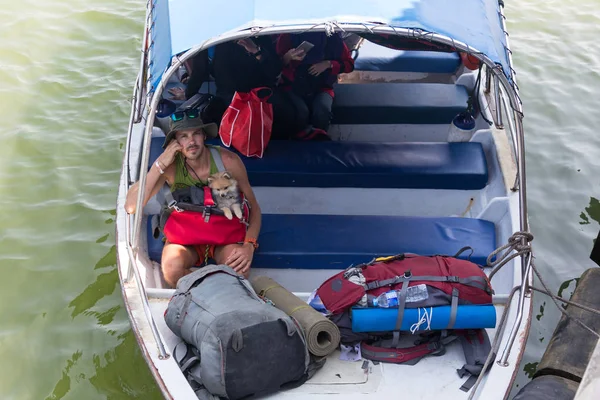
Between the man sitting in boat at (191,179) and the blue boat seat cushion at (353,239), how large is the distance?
19cm

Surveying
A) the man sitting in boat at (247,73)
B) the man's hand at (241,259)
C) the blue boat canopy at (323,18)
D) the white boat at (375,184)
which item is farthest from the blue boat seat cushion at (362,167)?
the blue boat canopy at (323,18)

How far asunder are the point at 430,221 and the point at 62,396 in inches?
115

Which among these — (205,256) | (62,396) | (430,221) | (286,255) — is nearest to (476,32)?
(430,221)

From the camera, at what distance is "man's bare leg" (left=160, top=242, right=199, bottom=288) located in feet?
13.4

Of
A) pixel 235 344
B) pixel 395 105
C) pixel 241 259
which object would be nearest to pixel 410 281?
pixel 235 344

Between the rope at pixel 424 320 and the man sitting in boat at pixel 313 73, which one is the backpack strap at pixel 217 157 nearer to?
the man sitting in boat at pixel 313 73

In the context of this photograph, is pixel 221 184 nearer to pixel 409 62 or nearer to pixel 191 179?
pixel 191 179

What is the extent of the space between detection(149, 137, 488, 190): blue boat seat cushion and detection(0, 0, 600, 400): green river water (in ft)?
4.27

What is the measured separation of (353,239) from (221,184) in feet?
3.43

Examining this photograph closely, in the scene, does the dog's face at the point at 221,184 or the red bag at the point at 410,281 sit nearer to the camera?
the red bag at the point at 410,281

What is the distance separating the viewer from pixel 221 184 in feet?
13.6

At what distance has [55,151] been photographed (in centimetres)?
648

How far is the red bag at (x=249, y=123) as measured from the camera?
489cm

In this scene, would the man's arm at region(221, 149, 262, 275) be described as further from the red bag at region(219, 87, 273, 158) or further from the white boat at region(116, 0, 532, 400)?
the red bag at region(219, 87, 273, 158)
